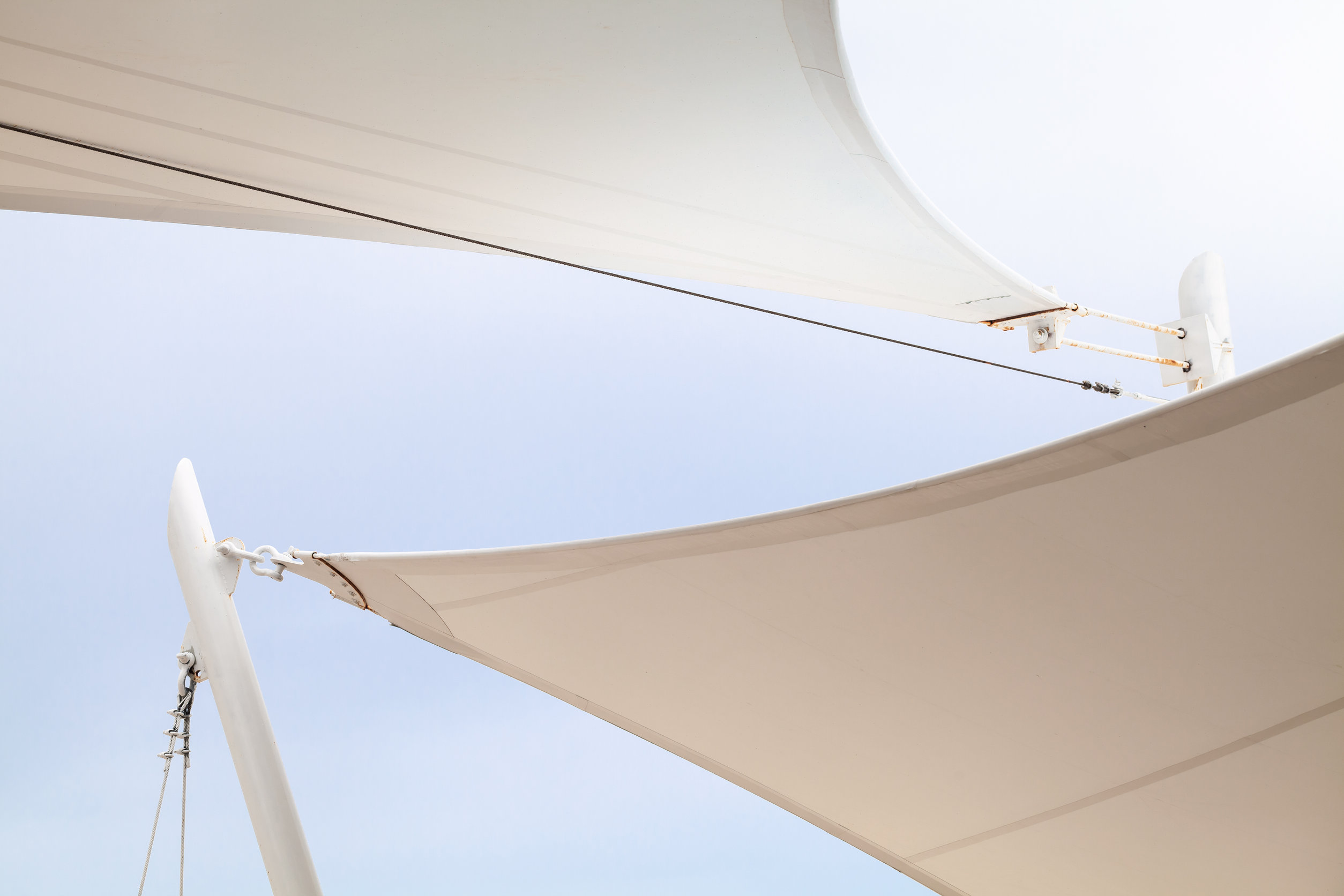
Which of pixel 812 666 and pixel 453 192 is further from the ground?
pixel 453 192

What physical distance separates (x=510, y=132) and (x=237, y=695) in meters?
1.26

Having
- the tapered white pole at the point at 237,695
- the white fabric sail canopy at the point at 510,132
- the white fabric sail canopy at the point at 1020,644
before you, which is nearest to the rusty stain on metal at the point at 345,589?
the white fabric sail canopy at the point at 1020,644

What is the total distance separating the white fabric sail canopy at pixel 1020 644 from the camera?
127cm

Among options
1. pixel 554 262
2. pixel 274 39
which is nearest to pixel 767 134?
pixel 554 262

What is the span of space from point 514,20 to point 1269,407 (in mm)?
1388

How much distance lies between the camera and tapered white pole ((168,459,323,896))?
2049mm

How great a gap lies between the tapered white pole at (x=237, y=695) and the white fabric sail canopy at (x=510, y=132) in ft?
2.36

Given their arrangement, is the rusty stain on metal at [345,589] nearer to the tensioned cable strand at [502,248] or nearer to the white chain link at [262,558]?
the white chain link at [262,558]

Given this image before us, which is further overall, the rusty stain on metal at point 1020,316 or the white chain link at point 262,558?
the rusty stain on metal at point 1020,316

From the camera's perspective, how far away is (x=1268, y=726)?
1514 mm

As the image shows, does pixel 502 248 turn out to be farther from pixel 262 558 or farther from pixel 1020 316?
pixel 1020 316

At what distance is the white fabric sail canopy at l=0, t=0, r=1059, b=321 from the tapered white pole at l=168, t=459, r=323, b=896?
28.4 inches

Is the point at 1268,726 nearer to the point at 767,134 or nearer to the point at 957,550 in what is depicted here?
the point at 957,550

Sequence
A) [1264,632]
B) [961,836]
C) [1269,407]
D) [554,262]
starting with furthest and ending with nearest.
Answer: [554,262], [961,836], [1264,632], [1269,407]
